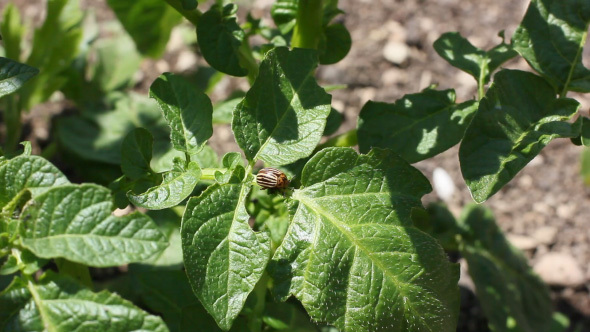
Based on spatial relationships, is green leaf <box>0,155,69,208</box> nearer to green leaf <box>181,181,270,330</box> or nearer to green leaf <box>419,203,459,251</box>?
green leaf <box>181,181,270,330</box>

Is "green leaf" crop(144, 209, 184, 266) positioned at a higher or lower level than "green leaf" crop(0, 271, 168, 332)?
lower

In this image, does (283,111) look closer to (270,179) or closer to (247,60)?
(270,179)

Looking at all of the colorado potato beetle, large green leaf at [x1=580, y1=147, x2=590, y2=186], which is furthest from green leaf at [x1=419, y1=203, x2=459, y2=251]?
the colorado potato beetle

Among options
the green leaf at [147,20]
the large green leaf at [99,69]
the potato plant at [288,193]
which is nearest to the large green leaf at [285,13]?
the potato plant at [288,193]

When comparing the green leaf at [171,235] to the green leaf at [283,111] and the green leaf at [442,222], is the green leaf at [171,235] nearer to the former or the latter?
the green leaf at [283,111]

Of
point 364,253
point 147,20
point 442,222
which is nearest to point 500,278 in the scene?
point 442,222

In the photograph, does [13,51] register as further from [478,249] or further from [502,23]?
[502,23]

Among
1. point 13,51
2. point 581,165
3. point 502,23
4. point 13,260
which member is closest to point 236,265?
point 13,260
